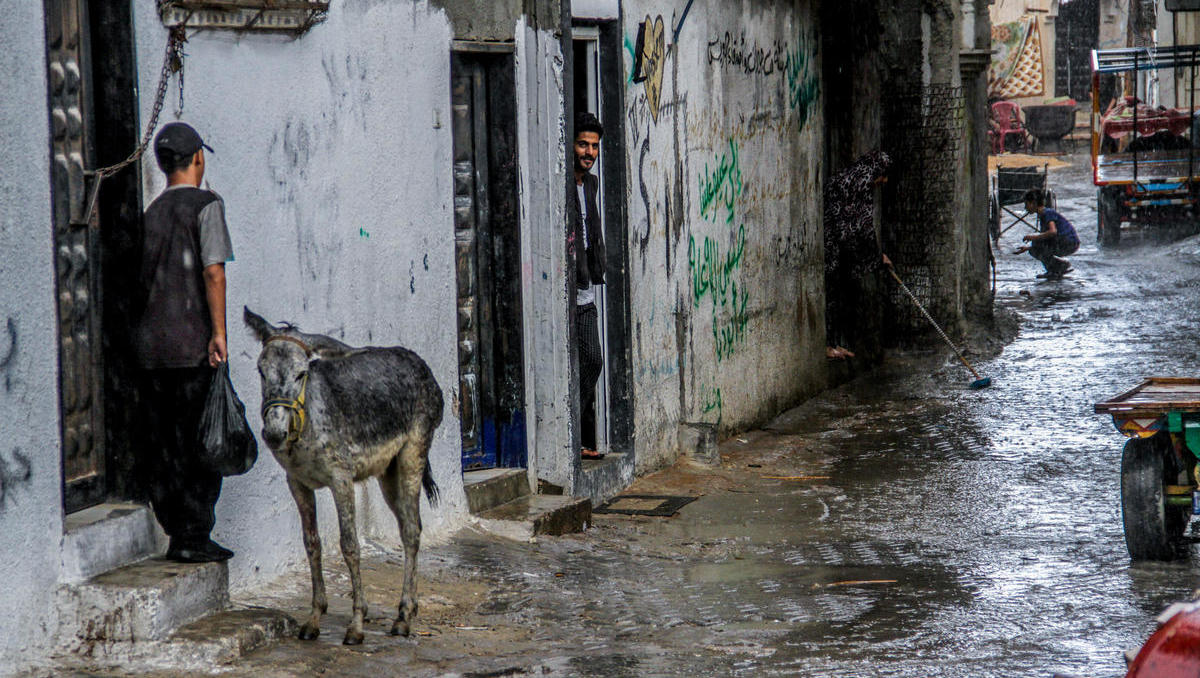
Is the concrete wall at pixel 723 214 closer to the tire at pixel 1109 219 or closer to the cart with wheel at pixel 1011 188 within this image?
the tire at pixel 1109 219

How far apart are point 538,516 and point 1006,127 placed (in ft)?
121

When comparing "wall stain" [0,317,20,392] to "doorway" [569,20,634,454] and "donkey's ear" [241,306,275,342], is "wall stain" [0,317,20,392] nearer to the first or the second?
"donkey's ear" [241,306,275,342]

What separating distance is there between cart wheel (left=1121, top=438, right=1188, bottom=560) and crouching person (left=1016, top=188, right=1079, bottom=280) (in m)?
14.9

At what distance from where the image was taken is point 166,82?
5.41 meters

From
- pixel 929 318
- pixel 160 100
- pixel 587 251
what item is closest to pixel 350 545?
pixel 160 100

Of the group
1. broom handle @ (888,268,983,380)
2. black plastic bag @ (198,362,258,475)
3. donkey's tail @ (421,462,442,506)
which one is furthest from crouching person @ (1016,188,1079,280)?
black plastic bag @ (198,362,258,475)

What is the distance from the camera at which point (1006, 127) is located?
138 ft

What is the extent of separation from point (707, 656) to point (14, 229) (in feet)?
9.37

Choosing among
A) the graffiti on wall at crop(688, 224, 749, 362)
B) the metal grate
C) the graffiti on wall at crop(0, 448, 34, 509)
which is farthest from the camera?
the metal grate

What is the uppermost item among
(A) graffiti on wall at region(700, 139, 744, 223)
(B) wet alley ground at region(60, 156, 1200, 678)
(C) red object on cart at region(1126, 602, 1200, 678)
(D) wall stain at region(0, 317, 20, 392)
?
(A) graffiti on wall at region(700, 139, 744, 223)

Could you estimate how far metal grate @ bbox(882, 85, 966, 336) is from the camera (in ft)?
51.1

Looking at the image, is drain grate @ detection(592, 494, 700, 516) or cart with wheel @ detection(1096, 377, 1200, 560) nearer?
cart with wheel @ detection(1096, 377, 1200, 560)

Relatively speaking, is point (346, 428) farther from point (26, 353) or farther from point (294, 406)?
point (26, 353)

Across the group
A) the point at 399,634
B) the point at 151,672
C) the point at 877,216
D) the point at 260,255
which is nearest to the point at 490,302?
the point at 260,255
